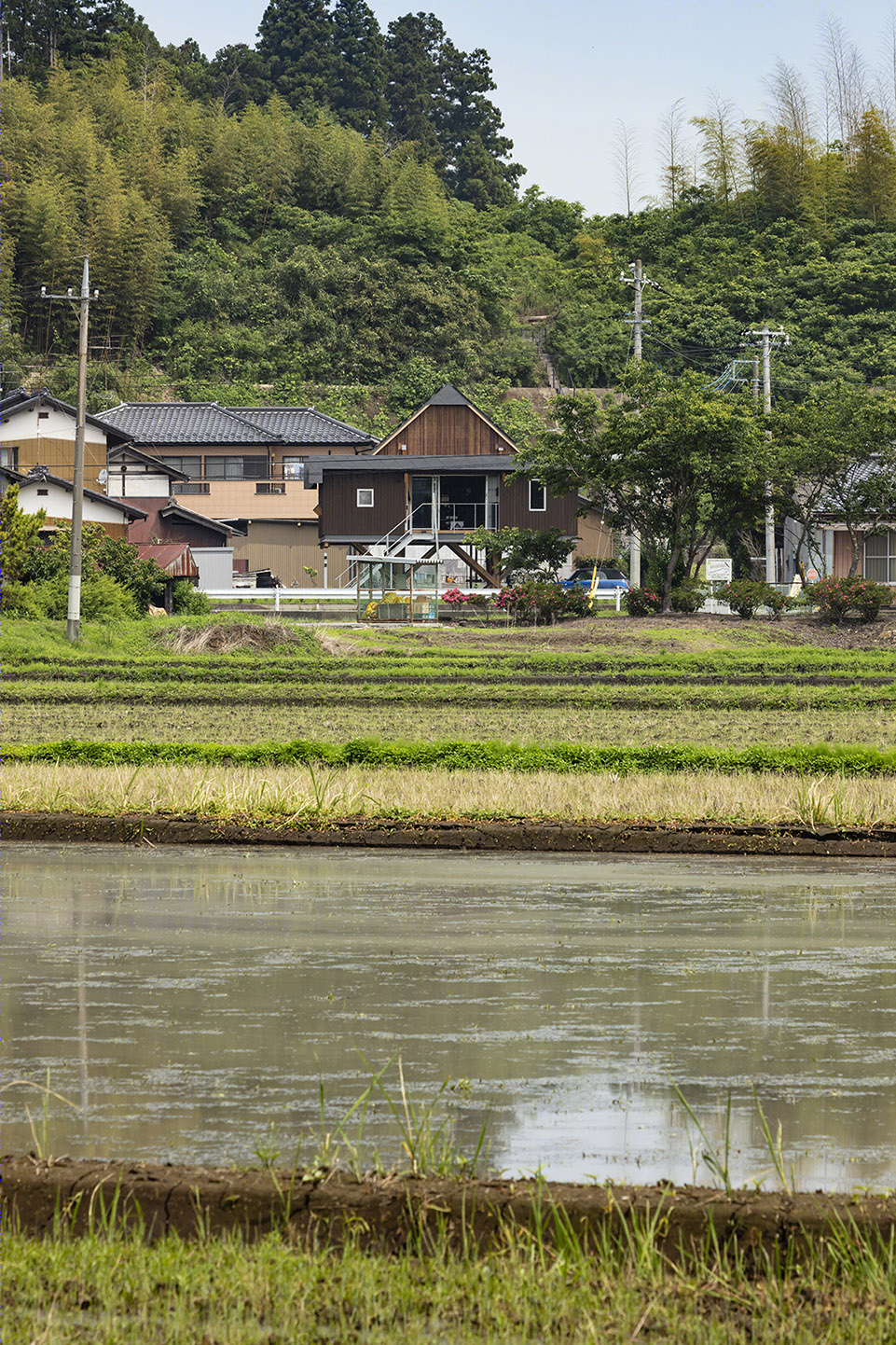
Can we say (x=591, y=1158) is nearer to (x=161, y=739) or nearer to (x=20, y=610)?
(x=161, y=739)

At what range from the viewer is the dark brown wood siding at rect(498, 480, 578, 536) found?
58594 mm

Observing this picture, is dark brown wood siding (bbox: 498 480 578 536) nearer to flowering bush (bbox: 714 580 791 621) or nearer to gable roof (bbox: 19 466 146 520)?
gable roof (bbox: 19 466 146 520)

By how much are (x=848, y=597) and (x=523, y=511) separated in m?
23.1

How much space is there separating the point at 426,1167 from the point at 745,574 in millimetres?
47171

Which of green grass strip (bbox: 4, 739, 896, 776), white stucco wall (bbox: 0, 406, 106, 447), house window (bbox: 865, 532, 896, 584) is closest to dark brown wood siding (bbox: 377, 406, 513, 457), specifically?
white stucco wall (bbox: 0, 406, 106, 447)

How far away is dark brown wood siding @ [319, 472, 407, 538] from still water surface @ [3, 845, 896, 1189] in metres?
49.5

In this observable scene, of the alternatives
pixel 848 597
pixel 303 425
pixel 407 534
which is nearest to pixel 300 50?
pixel 303 425

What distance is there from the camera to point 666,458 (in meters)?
39.7

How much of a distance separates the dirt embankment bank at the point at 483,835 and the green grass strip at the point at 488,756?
8.64 ft

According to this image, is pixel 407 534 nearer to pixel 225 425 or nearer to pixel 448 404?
pixel 448 404

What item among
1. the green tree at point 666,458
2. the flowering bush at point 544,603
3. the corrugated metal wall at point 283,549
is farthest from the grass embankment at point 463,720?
the corrugated metal wall at point 283,549

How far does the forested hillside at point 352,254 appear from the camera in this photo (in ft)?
269

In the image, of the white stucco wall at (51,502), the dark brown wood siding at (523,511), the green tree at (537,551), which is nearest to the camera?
the green tree at (537,551)

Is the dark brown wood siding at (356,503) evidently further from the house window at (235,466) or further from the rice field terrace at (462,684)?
the rice field terrace at (462,684)
